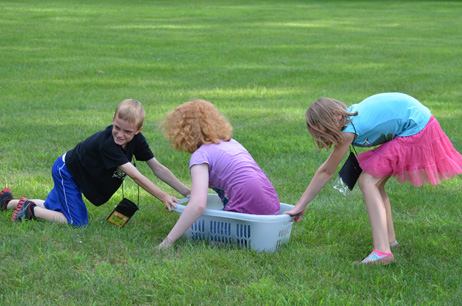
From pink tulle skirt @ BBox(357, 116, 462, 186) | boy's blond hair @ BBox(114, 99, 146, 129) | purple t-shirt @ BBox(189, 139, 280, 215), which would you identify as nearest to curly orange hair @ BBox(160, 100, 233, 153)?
purple t-shirt @ BBox(189, 139, 280, 215)

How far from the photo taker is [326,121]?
3.56 metres

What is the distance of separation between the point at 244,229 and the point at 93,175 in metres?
1.18

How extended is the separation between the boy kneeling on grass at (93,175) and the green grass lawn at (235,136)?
5.9 inches

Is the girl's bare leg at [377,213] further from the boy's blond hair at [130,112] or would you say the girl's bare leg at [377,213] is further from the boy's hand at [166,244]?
the boy's blond hair at [130,112]

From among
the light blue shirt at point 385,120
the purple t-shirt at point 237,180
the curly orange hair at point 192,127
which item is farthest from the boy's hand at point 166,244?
the light blue shirt at point 385,120

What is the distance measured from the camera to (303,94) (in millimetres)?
9320

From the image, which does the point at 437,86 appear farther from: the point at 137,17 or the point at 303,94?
the point at 137,17

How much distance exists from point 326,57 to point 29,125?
312 inches

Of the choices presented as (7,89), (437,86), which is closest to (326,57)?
(437,86)

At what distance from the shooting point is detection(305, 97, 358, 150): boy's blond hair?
3562 mm

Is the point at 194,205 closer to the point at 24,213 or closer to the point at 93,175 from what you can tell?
the point at 93,175

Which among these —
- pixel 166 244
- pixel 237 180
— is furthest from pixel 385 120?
pixel 166 244

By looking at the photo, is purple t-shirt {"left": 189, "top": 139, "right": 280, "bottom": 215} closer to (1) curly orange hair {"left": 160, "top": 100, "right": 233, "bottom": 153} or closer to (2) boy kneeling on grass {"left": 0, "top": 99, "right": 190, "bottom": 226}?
(1) curly orange hair {"left": 160, "top": 100, "right": 233, "bottom": 153}

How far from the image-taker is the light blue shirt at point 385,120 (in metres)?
3.68
